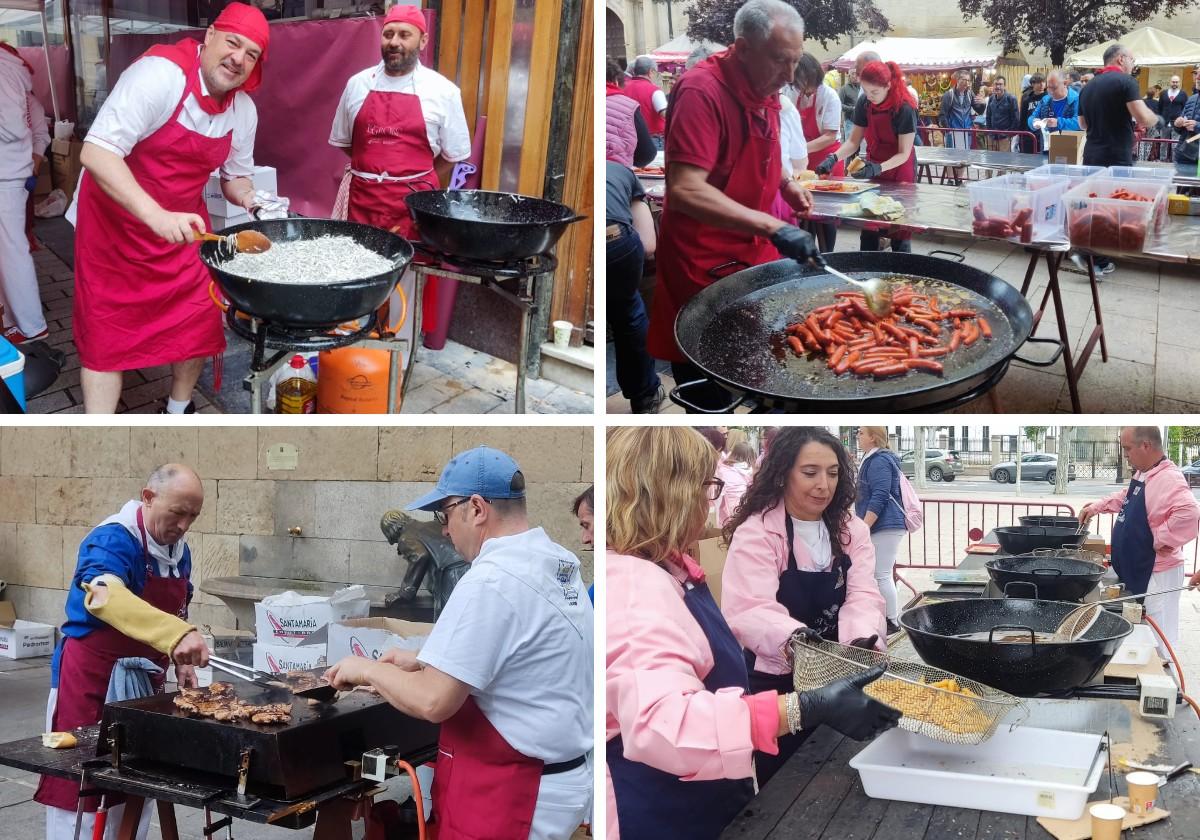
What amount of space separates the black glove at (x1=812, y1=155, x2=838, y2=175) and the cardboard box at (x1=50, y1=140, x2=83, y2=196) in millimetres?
4938

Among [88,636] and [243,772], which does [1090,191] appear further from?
[88,636]

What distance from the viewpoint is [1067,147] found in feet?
13.3

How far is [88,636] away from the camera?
Result: 305cm

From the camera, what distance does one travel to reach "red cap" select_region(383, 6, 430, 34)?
4.22m

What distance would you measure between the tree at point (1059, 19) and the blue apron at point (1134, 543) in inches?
68.6

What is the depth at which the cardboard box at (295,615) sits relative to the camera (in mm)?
4000

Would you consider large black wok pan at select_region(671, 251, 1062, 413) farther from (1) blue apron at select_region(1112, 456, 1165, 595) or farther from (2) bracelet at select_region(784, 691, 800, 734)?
(2) bracelet at select_region(784, 691, 800, 734)

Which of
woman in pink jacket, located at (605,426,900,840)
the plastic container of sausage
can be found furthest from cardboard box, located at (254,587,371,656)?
the plastic container of sausage

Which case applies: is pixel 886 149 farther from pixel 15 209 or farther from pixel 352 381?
pixel 15 209

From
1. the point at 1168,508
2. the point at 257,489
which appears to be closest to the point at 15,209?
the point at 257,489

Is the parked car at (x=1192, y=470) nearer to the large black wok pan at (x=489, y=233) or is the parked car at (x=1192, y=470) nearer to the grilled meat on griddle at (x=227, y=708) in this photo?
the large black wok pan at (x=489, y=233)

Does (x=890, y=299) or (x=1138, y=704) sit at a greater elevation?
(x=890, y=299)

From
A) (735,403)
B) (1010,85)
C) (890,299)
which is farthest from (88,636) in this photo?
(1010,85)

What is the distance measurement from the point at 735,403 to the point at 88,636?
2042 millimetres
